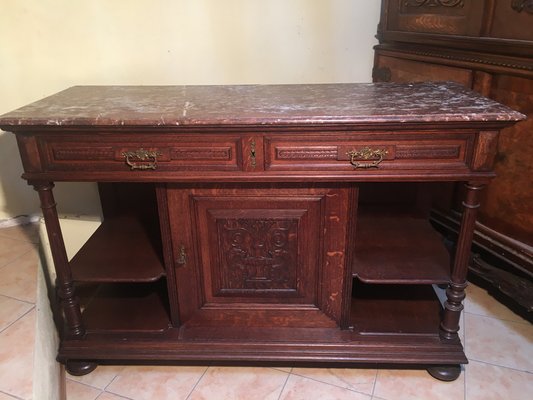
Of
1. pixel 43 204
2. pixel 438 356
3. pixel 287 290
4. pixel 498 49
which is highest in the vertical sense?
pixel 498 49

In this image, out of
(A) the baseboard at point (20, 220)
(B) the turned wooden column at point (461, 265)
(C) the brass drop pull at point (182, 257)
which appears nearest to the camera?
(B) the turned wooden column at point (461, 265)

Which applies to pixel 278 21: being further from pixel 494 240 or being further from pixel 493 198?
pixel 494 240

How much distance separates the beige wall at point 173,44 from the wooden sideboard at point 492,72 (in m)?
0.15

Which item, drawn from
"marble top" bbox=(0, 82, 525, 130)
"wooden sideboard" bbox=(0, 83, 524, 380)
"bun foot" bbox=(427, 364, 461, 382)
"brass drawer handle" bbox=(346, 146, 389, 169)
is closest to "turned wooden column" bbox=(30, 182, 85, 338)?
"wooden sideboard" bbox=(0, 83, 524, 380)

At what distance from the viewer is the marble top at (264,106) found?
111cm

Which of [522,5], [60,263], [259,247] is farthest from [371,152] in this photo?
[60,263]

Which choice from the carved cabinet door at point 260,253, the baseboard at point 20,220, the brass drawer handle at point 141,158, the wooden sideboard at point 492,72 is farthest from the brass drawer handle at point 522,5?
the baseboard at point 20,220

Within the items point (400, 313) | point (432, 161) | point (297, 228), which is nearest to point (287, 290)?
point (297, 228)

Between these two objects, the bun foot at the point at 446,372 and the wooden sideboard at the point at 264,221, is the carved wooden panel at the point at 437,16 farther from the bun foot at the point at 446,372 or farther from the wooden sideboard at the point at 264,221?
the bun foot at the point at 446,372

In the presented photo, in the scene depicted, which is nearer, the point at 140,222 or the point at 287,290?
the point at 287,290

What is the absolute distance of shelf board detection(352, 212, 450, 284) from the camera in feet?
4.45

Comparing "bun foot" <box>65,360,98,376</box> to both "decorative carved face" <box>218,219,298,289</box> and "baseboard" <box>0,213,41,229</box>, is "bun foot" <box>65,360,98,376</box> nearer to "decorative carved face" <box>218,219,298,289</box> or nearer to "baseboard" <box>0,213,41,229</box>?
"decorative carved face" <box>218,219,298,289</box>

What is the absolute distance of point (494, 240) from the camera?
164 centimetres

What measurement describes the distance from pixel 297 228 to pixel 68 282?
709 millimetres
